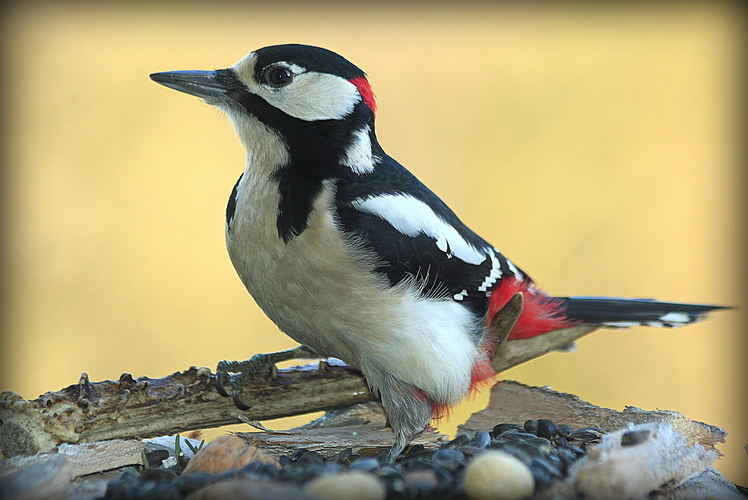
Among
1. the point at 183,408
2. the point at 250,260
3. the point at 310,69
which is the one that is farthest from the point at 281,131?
the point at 183,408

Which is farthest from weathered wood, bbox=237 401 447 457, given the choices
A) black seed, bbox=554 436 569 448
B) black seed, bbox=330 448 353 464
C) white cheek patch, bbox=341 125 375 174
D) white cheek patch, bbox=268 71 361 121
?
white cheek patch, bbox=268 71 361 121

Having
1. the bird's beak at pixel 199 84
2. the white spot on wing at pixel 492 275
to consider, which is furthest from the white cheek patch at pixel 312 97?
the white spot on wing at pixel 492 275

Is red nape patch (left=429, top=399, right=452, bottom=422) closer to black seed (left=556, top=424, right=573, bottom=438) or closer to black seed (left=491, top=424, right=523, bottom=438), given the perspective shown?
black seed (left=491, top=424, right=523, bottom=438)

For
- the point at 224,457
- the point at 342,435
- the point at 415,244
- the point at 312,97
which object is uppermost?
the point at 312,97

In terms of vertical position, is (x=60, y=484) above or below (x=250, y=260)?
below

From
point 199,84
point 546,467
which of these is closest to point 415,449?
point 546,467

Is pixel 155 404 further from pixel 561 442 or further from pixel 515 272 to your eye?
pixel 515 272

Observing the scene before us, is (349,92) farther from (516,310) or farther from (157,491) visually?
(157,491)
